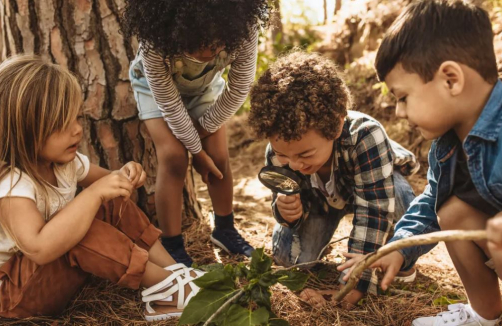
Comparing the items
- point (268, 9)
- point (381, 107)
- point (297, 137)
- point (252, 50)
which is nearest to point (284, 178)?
point (297, 137)

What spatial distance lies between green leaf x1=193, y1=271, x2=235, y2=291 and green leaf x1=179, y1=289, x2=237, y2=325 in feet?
0.05

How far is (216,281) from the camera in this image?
1.68m

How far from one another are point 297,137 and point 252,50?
64 centimetres

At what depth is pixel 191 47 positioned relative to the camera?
2053mm

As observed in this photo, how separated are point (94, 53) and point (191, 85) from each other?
1.91 ft

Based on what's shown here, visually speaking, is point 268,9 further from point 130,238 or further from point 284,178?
point 130,238

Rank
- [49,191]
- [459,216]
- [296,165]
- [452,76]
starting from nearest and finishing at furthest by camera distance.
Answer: [452,76]
[459,216]
[49,191]
[296,165]

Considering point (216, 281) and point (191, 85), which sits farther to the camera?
point (191, 85)

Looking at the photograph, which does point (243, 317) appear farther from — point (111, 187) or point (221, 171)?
point (221, 171)

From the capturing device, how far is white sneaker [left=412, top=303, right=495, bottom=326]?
1.77 meters

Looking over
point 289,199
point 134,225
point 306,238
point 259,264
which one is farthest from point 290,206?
point 134,225

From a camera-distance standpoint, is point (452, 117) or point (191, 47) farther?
point (191, 47)

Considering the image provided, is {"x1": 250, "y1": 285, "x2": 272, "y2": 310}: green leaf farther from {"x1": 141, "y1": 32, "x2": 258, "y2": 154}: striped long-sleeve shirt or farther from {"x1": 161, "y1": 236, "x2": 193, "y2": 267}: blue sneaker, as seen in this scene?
{"x1": 141, "y1": 32, "x2": 258, "y2": 154}: striped long-sleeve shirt

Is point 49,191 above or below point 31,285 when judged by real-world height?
above
